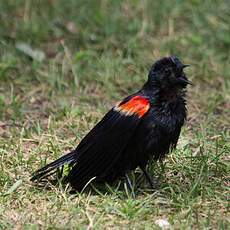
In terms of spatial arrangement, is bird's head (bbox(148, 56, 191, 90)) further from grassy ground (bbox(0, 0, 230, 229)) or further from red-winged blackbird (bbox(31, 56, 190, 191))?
grassy ground (bbox(0, 0, 230, 229))

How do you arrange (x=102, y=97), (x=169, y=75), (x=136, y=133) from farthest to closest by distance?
(x=102, y=97) → (x=169, y=75) → (x=136, y=133)

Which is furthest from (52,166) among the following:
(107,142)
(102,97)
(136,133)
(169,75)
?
(102,97)

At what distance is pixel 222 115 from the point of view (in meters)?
6.21

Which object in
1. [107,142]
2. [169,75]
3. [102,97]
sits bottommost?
[102,97]

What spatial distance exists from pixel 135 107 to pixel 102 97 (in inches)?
87.3

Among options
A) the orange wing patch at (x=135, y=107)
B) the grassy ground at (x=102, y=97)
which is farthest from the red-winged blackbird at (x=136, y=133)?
the grassy ground at (x=102, y=97)

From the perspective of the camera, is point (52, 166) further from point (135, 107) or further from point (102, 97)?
point (102, 97)

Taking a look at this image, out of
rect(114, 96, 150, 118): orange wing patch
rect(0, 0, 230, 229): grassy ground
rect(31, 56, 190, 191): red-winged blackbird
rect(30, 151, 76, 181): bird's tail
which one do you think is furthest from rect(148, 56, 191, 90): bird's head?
rect(30, 151, 76, 181): bird's tail

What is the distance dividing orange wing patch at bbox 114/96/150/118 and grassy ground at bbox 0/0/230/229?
540 millimetres

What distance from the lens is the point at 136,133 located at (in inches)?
175

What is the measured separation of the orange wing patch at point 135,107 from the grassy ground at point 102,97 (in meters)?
0.54

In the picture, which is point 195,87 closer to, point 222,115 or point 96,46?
point 222,115

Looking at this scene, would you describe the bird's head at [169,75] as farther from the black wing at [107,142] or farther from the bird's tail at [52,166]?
the bird's tail at [52,166]

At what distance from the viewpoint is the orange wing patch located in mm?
4422
